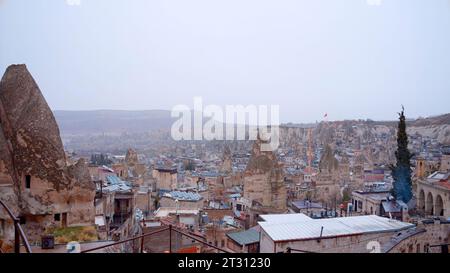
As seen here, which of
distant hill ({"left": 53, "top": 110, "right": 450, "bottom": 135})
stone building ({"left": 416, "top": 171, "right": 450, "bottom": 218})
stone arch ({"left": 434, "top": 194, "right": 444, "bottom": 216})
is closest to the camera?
stone building ({"left": 416, "top": 171, "right": 450, "bottom": 218})

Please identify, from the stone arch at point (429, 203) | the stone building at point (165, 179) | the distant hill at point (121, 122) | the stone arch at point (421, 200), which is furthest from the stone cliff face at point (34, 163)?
the stone building at point (165, 179)

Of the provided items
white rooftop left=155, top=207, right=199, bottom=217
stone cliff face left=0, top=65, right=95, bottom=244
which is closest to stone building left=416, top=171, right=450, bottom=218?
white rooftop left=155, top=207, right=199, bottom=217

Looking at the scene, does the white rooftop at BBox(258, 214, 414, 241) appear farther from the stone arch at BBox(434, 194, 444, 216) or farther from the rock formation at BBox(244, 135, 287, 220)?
the rock formation at BBox(244, 135, 287, 220)

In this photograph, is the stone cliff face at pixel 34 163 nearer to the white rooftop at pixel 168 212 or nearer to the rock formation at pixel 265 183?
the white rooftop at pixel 168 212

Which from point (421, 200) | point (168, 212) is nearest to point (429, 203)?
point (421, 200)
